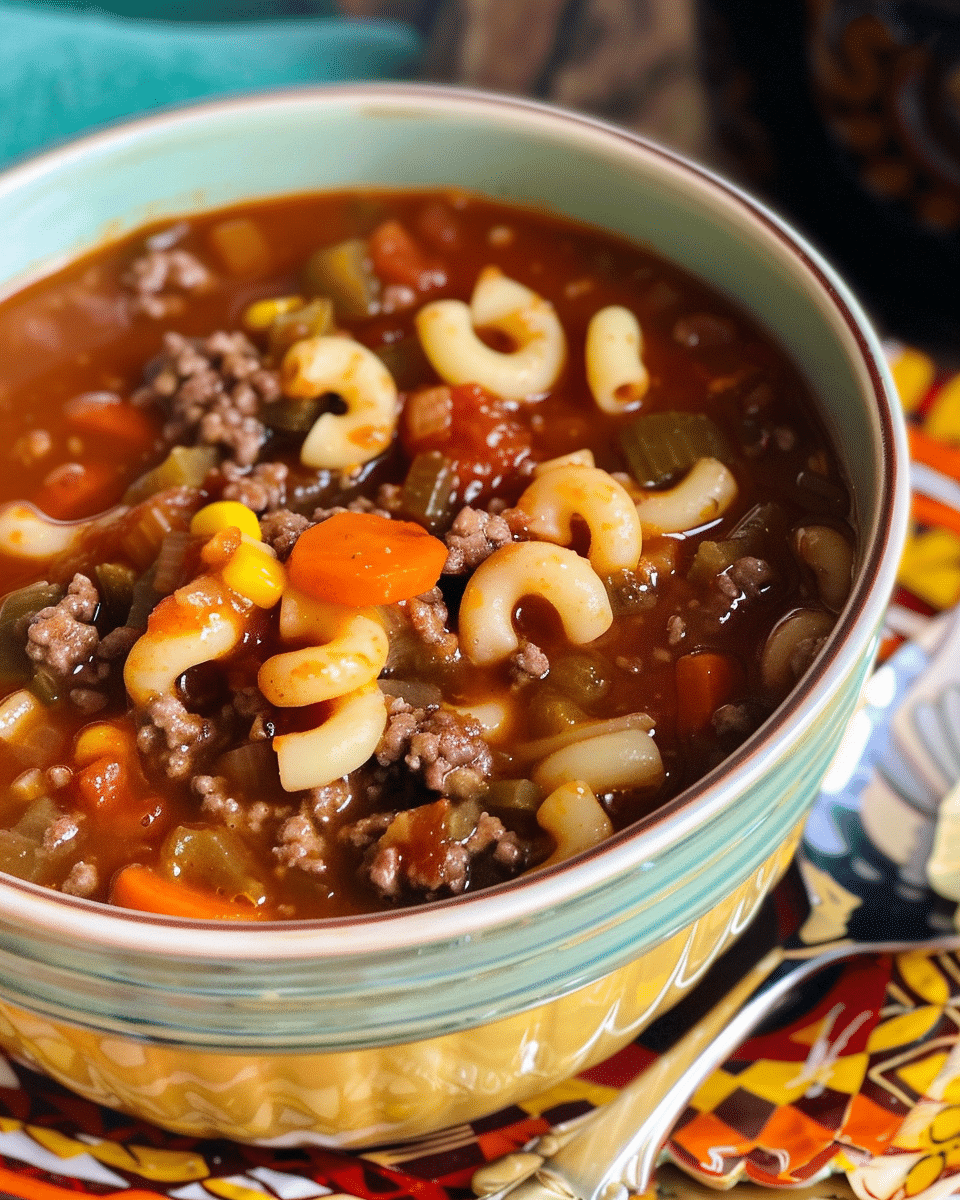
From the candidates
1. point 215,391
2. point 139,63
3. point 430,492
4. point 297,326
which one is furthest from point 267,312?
point 139,63

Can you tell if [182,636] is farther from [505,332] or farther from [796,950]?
[796,950]

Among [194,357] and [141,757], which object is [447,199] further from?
[141,757]

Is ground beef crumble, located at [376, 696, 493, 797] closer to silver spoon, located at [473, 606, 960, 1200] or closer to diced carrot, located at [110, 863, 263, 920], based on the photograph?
diced carrot, located at [110, 863, 263, 920]

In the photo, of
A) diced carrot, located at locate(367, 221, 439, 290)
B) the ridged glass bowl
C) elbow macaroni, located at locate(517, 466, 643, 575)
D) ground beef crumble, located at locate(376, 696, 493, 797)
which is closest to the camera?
the ridged glass bowl

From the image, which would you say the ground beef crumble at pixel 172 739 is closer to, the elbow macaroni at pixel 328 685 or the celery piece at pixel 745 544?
Result: the elbow macaroni at pixel 328 685

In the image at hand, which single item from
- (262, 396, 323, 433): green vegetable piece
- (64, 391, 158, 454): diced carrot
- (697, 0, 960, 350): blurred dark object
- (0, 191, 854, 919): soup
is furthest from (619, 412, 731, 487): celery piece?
(697, 0, 960, 350): blurred dark object

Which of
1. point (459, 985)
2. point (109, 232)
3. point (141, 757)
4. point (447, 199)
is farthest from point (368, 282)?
point (459, 985)
